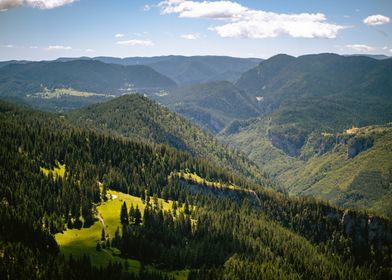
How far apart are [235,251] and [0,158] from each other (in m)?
114

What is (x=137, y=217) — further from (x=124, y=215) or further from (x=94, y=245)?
(x=94, y=245)

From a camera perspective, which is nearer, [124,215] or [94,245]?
[94,245]

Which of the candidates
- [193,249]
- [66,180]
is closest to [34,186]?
[66,180]

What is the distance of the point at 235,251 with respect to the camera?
7672 inches

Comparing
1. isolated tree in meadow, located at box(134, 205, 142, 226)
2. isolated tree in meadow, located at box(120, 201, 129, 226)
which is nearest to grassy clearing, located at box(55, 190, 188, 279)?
isolated tree in meadow, located at box(120, 201, 129, 226)

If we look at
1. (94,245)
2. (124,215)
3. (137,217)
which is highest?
(124,215)

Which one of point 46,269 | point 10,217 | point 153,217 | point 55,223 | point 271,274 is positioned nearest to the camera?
point 46,269

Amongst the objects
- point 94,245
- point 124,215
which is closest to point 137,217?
point 124,215

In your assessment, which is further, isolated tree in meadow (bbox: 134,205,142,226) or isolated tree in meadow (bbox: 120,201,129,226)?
isolated tree in meadow (bbox: 134,205,142,226)

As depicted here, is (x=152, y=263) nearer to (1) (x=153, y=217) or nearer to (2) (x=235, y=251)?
(1) (x=153, y=217)

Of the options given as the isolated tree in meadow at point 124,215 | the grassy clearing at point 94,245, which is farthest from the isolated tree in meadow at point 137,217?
the grassy clearing at point 94,245

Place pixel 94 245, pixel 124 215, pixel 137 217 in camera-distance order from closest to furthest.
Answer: pixel 94 245, pixel 124 215, pixel 137 217

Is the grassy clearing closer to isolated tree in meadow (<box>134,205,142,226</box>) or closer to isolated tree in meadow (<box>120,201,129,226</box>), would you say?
isolated tree in meadow (<box>120,201,129,226</box>)

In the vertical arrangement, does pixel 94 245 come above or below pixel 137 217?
below
